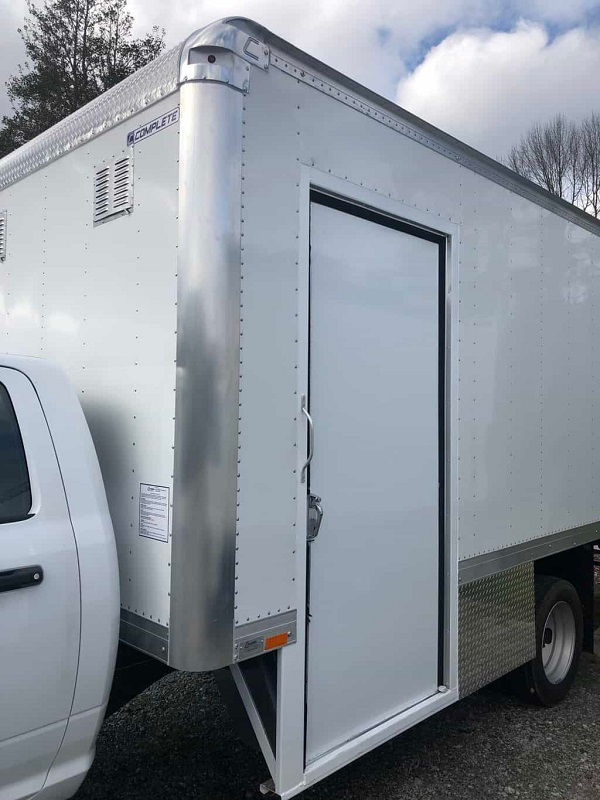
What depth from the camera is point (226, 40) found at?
2318 millimetres

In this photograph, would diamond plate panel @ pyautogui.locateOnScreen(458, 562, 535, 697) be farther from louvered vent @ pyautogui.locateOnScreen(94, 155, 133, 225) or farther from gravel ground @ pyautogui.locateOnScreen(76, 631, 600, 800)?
louvered vent @ pyautogui.locateOnScreen(94, 155, 133, 225)

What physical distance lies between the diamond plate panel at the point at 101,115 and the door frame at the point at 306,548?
0.58 m

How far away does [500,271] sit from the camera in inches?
150

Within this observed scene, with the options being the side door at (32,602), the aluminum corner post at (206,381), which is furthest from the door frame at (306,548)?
the side door at (32,602)

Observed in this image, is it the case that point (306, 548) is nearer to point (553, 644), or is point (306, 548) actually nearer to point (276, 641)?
point (276, 641)

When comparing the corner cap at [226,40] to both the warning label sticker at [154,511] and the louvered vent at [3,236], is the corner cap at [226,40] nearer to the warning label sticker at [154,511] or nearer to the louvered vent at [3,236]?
the warning label sticker at [154,511]

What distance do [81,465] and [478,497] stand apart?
208 centimetres

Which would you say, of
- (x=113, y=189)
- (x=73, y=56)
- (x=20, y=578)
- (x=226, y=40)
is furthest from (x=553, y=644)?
(x=73, y=56)

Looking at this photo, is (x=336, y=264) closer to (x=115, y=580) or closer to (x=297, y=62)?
(x=297, y=62)

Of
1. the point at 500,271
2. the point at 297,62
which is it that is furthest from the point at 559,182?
the point at 297,62

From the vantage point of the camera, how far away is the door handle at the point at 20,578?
198 centimetres


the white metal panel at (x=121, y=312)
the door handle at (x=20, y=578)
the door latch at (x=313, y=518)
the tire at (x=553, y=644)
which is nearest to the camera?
the door handle at (x=20, y=578)

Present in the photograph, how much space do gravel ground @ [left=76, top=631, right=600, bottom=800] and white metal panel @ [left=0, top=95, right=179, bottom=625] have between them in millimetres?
1460

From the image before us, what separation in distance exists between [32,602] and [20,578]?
88mm
